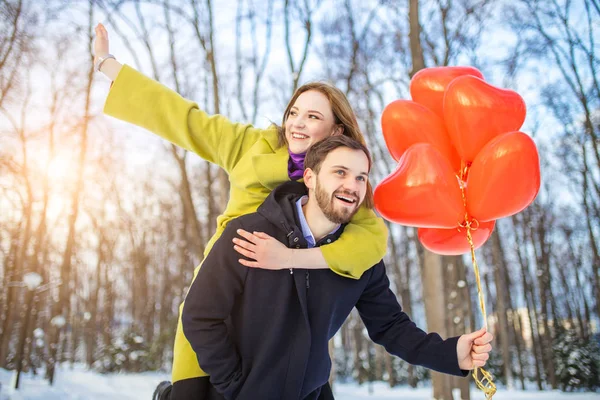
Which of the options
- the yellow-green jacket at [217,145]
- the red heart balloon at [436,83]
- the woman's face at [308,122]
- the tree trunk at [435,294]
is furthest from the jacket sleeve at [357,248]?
the tree trunk at [435,294]

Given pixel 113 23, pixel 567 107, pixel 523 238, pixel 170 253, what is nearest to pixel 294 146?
pixel 113 23

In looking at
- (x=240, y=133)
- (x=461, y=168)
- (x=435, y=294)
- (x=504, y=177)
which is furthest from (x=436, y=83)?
(x=435, y=294)

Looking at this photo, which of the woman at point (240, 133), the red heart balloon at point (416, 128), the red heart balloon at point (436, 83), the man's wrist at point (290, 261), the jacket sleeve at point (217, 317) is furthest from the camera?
the red heart balloon at point (436, 83)

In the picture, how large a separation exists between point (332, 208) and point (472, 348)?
2.79 ft

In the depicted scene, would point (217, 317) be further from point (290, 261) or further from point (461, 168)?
point (461, 168)

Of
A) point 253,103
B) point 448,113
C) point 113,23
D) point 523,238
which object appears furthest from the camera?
point 523,238

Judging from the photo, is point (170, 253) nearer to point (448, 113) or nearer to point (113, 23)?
point (113, 23)

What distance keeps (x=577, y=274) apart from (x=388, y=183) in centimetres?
2250

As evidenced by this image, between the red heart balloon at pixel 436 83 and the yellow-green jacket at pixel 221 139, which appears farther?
the red heart balloon at pixel 436 83

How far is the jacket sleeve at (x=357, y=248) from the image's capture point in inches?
67.3

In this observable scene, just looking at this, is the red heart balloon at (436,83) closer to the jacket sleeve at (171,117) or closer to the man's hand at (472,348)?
the jacket sleeve at (171,117)

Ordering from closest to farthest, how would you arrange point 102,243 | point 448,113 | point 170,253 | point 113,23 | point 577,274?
point 448,113
point 113,23
point 102,243
point 577,274
point 170,253

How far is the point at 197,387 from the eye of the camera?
180 cm

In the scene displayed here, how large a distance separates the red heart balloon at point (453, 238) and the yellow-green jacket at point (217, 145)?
14.2 inches
